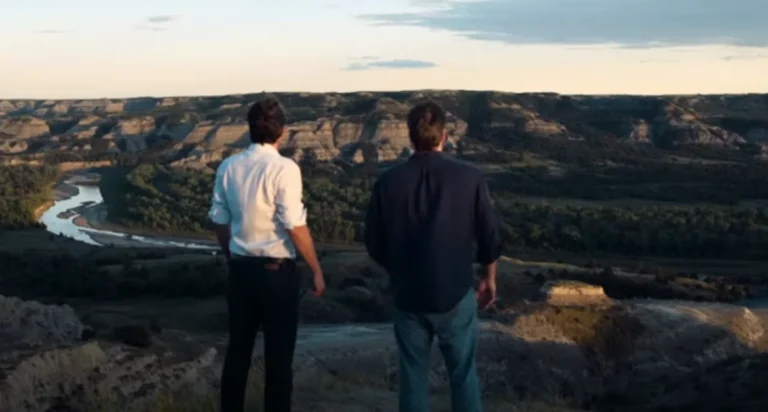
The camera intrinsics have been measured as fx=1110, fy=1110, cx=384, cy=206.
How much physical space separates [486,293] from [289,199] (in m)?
1.26

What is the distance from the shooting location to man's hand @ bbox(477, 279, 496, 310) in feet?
21.0

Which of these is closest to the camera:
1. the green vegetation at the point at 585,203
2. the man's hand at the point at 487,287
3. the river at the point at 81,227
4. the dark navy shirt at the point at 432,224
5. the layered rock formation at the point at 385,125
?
the dark navy shirt at the point at 432,224

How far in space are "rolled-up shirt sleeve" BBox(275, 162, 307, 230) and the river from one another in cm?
5626

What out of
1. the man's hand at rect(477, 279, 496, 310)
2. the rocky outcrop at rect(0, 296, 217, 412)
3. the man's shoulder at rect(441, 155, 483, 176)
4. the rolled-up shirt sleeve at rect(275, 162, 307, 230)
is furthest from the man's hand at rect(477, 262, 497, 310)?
the rocky outcrop at rect(0, 296, 217, 412)

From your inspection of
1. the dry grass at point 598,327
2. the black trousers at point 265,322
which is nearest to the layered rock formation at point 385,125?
the dry grass at point 598,327

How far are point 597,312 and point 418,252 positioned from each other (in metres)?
22.1

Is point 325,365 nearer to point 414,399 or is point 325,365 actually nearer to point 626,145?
point 414,399

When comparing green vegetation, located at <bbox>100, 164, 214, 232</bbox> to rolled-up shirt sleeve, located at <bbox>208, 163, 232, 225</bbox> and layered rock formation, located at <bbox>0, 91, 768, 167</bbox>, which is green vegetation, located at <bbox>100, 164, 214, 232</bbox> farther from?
rolled-up shirt sleeve, located at <bbox>208, 163, 232, 225</bbox>

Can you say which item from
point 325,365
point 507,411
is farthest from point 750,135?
point 507,411

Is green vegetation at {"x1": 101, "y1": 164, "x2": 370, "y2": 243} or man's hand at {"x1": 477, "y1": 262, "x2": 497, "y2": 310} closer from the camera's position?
man's hand at {"x1": 477, "y1": 262, "x2": 497, "y2": 310}

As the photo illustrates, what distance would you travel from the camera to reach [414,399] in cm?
639

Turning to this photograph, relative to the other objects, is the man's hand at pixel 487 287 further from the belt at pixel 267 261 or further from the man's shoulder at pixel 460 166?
the belt at pixel 267 261

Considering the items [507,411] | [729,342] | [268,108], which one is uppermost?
[268,108]

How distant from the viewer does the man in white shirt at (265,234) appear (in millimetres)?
6414
